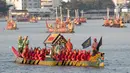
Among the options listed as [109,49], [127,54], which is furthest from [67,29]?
[127,54]

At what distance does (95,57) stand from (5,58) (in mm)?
14532

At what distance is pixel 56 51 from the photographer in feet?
194

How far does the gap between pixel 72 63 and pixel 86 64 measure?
137cm

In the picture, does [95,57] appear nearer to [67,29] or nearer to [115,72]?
[115,72]

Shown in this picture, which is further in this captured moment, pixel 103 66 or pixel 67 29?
pixel 67 29

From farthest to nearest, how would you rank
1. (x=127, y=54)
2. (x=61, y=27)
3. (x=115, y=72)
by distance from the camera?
(x=61, y=27) → (x=127, y=54) → (x=115, y=72)

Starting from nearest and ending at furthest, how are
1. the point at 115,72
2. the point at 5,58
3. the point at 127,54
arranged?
the point at 115,72 < the point at 5,58 < the point at 127,54

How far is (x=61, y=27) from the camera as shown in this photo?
425 feet

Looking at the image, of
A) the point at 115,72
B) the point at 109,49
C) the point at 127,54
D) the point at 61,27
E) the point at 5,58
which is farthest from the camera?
the point at 61,27

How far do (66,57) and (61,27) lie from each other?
71.2 meters

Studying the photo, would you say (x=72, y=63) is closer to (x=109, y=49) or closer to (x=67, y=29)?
(x=109, y=49)

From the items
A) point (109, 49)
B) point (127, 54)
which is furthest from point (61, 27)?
point (127, 54)

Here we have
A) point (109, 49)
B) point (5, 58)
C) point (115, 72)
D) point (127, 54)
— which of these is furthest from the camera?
point (109, 49)

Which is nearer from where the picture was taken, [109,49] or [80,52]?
[80,52]
